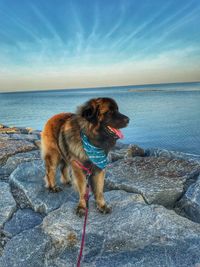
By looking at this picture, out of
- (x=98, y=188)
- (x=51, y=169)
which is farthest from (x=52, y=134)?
(x=98, y=188)

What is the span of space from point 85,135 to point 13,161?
3139 millimetres

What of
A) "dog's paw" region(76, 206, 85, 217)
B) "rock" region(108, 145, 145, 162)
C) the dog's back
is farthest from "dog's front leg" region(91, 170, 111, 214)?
"rock" region(108, 145, 145, 162)

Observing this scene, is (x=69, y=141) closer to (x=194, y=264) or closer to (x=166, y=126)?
(x=194, y=264)

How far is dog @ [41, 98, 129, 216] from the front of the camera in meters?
3.71

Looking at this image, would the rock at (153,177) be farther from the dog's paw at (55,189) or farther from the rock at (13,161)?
the rock at (13,161)

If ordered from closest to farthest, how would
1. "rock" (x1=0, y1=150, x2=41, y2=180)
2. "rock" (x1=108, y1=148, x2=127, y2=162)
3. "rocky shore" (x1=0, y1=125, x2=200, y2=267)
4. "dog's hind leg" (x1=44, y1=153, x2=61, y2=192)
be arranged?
"rocky shore" (x1=0, y1=125, x2=200, y2=267) < "dog's hind leg" (x1=44, y1=153, x2=61, y2=192) < "rock" (x1=0, y1=150, x2=41, y2=180) < "rock" (x1=108, y1=148, x2=127, y2=162)

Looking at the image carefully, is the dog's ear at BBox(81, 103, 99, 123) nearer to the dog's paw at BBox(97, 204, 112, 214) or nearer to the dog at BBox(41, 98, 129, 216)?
the dog at BBox(41, 98, 129, 216)

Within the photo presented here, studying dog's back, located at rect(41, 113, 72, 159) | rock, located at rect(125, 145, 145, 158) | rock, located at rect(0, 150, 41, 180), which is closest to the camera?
dog's back, located at rect(41, 113, 72, 159)

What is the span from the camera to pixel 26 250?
3254 mm

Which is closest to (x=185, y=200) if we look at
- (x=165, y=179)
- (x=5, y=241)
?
(x=165, y=179)

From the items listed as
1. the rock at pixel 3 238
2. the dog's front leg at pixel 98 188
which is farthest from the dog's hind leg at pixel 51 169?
the rock at pixel 3 238

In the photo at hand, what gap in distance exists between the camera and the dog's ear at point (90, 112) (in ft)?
11.9

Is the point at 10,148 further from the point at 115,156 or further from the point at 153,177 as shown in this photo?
the point at 153,177

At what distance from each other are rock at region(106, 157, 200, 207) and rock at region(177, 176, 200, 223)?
0.18 m
